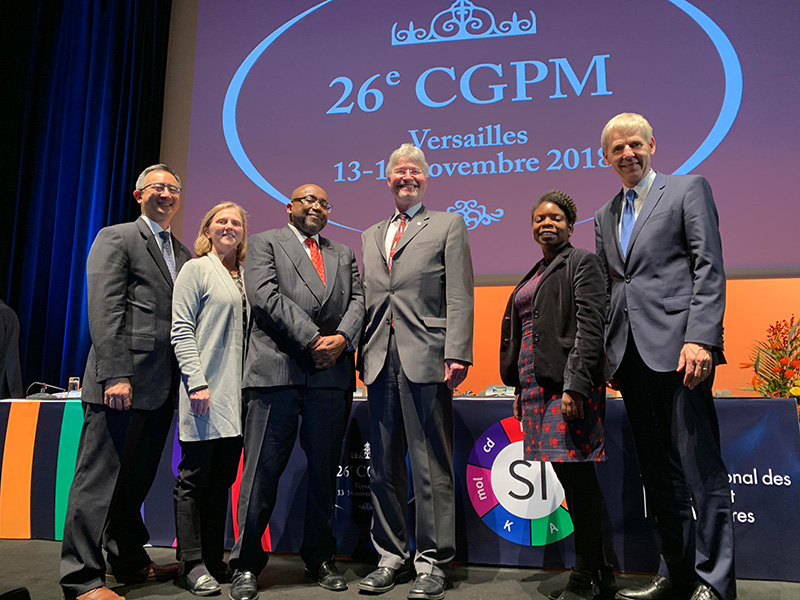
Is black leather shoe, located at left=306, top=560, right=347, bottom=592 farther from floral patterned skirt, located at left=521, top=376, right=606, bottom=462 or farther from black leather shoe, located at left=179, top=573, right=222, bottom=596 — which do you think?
floral patterned skirt, located at left=521, top=376, right=606, bottom=462

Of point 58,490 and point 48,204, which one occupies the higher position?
point 48,204

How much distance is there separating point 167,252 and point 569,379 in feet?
5.70

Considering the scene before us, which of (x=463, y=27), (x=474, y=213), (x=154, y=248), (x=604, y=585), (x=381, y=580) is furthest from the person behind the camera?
(x=463, y=27)

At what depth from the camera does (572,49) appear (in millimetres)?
4418

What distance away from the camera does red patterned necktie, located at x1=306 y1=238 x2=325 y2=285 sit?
257 cm

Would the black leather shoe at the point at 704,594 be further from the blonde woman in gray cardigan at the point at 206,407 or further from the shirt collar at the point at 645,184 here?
the blonde woman in gray cardigan at the point at 206,407

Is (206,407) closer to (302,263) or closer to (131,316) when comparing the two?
(131,316)

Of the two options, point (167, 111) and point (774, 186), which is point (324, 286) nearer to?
point (774, 186)

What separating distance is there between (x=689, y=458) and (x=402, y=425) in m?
1.05

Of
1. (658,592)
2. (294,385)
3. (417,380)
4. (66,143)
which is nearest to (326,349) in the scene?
(294,385)

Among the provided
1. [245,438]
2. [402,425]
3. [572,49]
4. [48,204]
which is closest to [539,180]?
[572,49]

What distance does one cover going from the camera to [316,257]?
8.55 ft

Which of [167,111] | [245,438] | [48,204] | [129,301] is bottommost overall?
[245,438]

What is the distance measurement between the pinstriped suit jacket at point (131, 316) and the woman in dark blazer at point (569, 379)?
1414 mm
